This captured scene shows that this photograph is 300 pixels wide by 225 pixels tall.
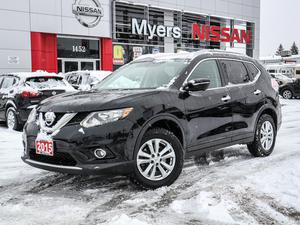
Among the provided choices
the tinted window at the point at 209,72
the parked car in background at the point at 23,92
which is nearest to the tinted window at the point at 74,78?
the parked car in background at the point at 23,92

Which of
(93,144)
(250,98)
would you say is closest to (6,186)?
(93,144)

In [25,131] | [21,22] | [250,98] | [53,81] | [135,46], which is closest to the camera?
[25,131]

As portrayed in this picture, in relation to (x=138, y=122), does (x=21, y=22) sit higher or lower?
higher

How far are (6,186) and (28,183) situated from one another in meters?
0.27

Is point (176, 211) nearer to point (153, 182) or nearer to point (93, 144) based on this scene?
point (153, 182)

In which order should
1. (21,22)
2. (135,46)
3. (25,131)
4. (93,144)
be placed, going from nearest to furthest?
(93,144), (25,131), (21,22), (135,46)

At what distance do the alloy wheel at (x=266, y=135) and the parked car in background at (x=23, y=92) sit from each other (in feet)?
17.7

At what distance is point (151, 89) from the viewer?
5.00 meters

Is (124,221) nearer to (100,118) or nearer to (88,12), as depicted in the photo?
(100,118)

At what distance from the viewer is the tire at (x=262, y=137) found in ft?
21.1

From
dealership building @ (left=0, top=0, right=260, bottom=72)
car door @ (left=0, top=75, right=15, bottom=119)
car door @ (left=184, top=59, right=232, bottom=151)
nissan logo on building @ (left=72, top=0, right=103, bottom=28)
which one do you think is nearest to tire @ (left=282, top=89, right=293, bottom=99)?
dealership building @ (left=0, top=0, right=260, bottom=72)

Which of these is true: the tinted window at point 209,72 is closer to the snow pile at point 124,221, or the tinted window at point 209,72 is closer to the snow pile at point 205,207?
the snow pile at point 205,207

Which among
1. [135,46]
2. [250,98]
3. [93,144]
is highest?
[135,46]

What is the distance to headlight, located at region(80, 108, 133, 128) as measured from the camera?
14.2 ft
